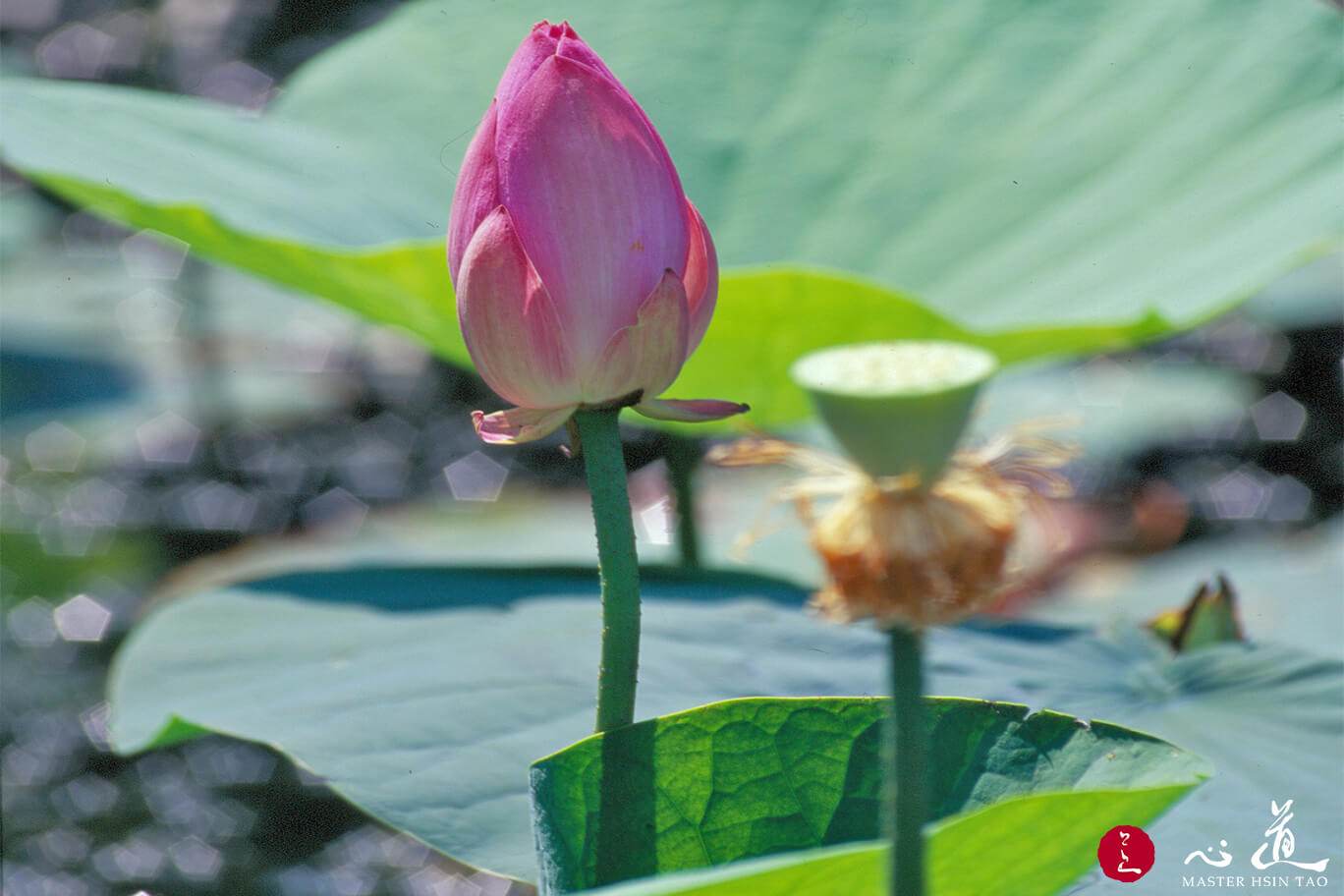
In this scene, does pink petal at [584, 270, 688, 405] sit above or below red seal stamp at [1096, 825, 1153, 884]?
above

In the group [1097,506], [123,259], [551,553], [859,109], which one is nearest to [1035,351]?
[859,109]

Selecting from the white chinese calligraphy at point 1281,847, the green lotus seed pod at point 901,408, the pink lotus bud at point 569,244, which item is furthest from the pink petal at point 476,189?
the white chinese calligraphy at point 1281,847

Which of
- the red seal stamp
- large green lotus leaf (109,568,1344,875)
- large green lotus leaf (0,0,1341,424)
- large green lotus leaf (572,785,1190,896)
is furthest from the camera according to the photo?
large green lotus leaf (0,0,1341,424)

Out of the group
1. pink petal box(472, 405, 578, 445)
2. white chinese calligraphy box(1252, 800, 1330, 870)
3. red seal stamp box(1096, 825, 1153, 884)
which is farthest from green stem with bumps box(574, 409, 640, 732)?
white chinese calligraphy box(1252, 800, 1330, 870)

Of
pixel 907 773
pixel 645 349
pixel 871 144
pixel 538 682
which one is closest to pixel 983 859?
pixel 907 773

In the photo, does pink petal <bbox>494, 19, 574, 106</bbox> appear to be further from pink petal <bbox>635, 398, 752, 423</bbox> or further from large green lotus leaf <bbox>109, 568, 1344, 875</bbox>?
large green lotus leaf <bbox>109, 568, 1344, 875</bbox>
